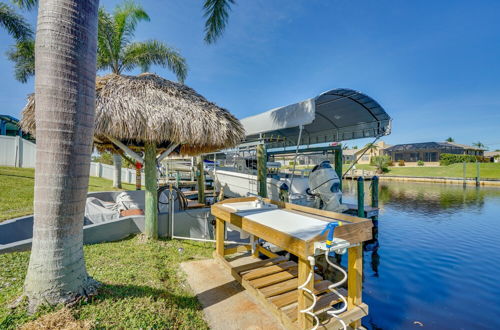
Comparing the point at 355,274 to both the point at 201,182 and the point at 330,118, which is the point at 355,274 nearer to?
the point at 201,182

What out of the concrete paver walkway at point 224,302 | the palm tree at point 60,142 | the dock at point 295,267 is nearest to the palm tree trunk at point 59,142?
the palm tree at point 60,142

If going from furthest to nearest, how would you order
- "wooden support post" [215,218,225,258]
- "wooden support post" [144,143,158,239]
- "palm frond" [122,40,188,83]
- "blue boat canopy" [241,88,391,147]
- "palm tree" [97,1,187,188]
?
"palm frond" [122,40,188,83] < "palm tree" [97,1,187,188] < "blue boat canopy" [241,88,391,147] < "wooden support post" [144,143,158,239] < "wooden support post" [215,218,225,258]

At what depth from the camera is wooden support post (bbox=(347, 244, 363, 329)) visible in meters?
2.59

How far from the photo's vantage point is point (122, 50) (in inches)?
487

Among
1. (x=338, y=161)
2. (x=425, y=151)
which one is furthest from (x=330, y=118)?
(x=425, y=151)

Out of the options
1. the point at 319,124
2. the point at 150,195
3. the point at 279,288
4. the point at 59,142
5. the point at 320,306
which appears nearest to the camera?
the point at 59,142

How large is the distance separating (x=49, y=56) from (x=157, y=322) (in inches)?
116

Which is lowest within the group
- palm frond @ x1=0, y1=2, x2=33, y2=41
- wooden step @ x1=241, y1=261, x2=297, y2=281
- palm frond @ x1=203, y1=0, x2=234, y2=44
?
wooden step @ x1=241, y1=261, x2=297, y2=281

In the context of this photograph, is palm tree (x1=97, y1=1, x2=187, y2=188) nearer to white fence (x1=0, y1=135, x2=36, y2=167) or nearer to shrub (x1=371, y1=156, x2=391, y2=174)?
white fence (x1=0, y1=135, x2=36, y2=167)

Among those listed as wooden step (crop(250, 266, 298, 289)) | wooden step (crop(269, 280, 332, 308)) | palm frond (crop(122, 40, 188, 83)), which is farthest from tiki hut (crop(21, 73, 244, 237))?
palm frond (crop(122, 40, 188, 83))

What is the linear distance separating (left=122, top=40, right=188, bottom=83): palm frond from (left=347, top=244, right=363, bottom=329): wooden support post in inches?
523

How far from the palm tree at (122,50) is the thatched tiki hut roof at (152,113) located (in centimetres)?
784

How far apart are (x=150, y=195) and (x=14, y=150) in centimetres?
1600

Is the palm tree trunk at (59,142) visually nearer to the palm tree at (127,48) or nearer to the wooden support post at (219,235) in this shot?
the wooden support post at (219,235)
